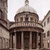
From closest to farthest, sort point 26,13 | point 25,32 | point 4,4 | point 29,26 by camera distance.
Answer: point 29,26, point 25,32, point 26,13, point 4,4

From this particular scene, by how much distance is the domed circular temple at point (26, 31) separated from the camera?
1313 inches

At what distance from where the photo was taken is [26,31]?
34.2 metres

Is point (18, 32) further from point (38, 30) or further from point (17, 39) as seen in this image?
point (38, 30)

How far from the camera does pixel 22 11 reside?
4019 cm

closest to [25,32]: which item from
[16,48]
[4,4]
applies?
[16,48]

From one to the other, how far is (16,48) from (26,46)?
2.82 m

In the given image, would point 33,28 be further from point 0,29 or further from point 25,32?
point 0,29

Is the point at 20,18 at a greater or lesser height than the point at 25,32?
greater

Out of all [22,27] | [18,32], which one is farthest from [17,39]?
[22,27]

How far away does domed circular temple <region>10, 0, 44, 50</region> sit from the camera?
3334cm

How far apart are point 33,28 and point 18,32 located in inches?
191

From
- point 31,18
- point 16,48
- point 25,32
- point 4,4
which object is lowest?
point 16,48

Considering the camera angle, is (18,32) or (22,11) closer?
(18,32)

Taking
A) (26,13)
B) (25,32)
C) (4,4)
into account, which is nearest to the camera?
(25,32)
